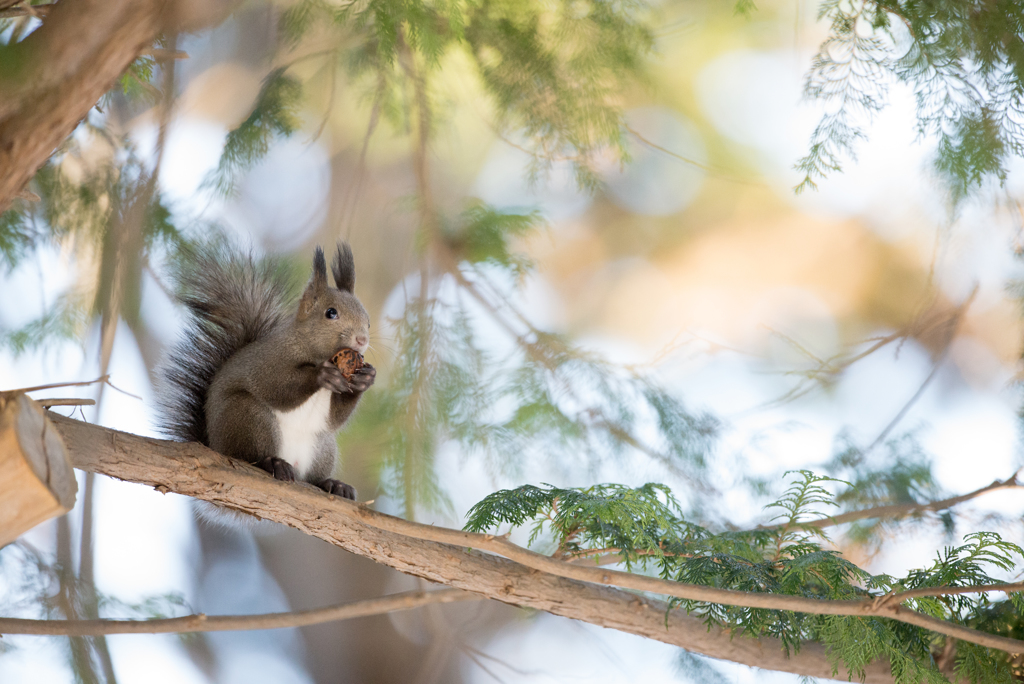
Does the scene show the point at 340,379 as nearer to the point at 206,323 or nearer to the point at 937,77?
the point at 206,323

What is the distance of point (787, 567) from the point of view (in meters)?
1.69

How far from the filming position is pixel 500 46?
7.41ft

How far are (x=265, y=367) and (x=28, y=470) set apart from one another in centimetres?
99

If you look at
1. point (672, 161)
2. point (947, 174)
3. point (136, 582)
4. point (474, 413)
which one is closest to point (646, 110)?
point (672, 161)

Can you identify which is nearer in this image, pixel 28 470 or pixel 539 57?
pixel 28 470

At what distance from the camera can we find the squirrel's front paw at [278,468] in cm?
184

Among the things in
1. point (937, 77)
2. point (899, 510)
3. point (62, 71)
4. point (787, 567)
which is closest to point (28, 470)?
point (62, 71)

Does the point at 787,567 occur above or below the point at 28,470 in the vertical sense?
above

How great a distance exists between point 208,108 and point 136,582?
6.02ft

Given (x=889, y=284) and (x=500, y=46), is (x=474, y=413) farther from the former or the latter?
(x=889, y=284)

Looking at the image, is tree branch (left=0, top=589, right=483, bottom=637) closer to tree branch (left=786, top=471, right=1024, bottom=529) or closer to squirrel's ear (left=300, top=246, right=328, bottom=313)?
squirrel's ear (left=300, top=246, right=328, bottom=313)

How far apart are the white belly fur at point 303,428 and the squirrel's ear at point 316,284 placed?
234 millimetres

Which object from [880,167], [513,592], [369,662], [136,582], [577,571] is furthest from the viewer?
[369,662]

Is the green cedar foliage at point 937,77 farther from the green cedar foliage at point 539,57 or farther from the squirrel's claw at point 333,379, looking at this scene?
the squirrel's claw at point 333,379
